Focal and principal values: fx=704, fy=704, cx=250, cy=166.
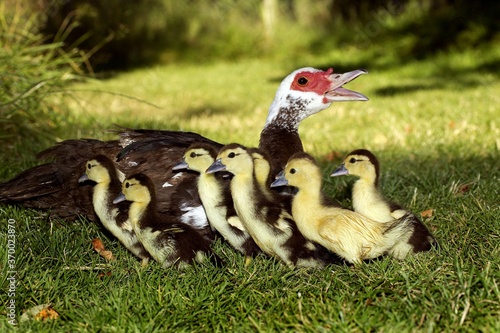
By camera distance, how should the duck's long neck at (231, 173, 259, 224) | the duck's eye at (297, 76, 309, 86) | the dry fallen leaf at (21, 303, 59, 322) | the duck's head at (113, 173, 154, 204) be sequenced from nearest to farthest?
the dry fallen leaf at (21, 303, 59, 322)
the duck's long neck at (231, 173, 259, 224)
the duck's head at (113, 173, 154, 204)
the duck's eye at (297, 76, 309, 86)

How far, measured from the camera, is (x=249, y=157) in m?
3.27

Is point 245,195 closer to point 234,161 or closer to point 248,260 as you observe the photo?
point 234,161

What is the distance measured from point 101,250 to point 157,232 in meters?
0.49

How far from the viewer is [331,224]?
3111mm

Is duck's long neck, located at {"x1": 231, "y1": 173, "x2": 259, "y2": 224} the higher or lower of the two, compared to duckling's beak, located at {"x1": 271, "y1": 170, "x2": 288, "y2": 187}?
lower

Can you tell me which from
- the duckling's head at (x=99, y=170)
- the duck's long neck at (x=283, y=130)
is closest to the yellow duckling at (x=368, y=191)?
the duck's long neck at (x=283, y=130)

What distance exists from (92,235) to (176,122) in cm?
359

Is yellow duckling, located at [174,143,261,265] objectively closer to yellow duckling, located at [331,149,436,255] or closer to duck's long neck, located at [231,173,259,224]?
duck's long neck, located at [231,173,259,224]

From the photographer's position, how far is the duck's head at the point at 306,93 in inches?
153

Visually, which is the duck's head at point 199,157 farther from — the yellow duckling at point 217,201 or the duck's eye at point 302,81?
the duck's eye at point 302,81

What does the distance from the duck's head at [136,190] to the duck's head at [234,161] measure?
330 millimetres

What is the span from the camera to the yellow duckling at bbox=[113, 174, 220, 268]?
3260 millimetres

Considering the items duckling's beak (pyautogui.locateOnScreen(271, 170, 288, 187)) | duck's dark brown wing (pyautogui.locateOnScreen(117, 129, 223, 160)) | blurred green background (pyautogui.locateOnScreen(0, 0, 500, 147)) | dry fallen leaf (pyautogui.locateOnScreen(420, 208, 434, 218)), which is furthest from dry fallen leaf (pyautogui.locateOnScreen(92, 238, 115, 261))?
blurred green background (pyautogui.locateOnScreen(0, 0, 500, 147))

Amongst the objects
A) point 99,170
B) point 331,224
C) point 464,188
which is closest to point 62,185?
point 99,170
